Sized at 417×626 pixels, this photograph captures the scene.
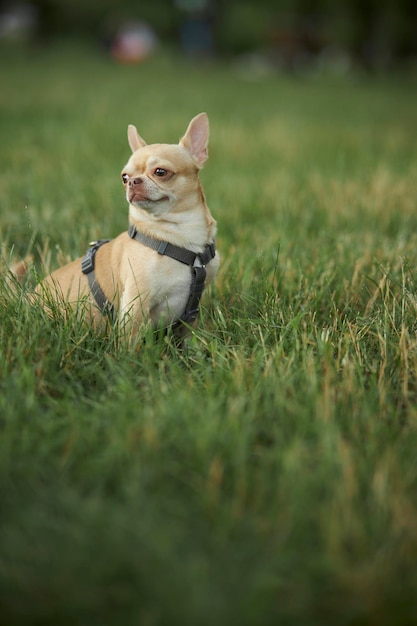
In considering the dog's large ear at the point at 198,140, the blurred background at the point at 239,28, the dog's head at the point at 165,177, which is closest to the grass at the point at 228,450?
the dog's head at the point at 165,177

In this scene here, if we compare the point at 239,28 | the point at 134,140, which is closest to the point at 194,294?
the point at 134,140

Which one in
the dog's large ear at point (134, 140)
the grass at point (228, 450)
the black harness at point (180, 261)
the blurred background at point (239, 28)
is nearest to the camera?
the grass at point (228, 450)

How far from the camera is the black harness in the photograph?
8.79 feet

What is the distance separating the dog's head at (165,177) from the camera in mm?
2600

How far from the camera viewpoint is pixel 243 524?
1.69m

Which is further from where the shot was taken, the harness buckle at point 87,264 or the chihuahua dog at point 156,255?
the harness buckle at point 87,264

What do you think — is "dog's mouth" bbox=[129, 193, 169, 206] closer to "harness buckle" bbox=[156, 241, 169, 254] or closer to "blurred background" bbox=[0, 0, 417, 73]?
"harness buckle" bbox=[156, 241, 169, 254]

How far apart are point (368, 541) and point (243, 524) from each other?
36 centimetres

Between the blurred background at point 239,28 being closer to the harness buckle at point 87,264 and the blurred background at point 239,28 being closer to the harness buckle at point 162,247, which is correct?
the harness buckle at point 87,264

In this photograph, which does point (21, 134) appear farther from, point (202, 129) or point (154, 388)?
point (154, 388)

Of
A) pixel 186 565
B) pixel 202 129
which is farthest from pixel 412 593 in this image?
pixel 202 129

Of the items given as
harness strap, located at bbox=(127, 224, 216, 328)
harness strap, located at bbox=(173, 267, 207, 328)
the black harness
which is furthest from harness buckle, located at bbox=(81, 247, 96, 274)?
harness strap, located at bbox=(173, 267, 207, 328)

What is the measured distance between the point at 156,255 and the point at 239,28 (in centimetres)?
3287

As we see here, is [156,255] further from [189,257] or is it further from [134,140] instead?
[134,140]
